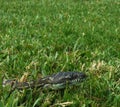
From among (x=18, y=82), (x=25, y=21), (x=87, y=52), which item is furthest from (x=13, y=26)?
(x=18, y=82)

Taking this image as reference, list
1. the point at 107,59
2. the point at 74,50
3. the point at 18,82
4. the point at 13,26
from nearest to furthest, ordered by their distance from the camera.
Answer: the point at 18,82
the point at 107,59
the point at 74,50
the point at 13,26

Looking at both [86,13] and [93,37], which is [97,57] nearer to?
[93,37]

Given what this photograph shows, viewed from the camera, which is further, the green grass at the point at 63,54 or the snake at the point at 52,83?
the snake at the point at 52,83

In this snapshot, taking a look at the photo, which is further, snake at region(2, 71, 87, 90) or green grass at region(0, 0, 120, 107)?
snake at region(2, 71, 87, 90)

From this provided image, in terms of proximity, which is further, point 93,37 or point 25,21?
point 25,21

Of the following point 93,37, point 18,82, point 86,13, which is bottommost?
point 18,82

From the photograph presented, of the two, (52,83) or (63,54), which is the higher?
(63,54)

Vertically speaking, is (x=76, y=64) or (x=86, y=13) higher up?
(x=86, y=13)

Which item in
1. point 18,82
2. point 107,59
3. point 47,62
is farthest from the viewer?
point 107,59
